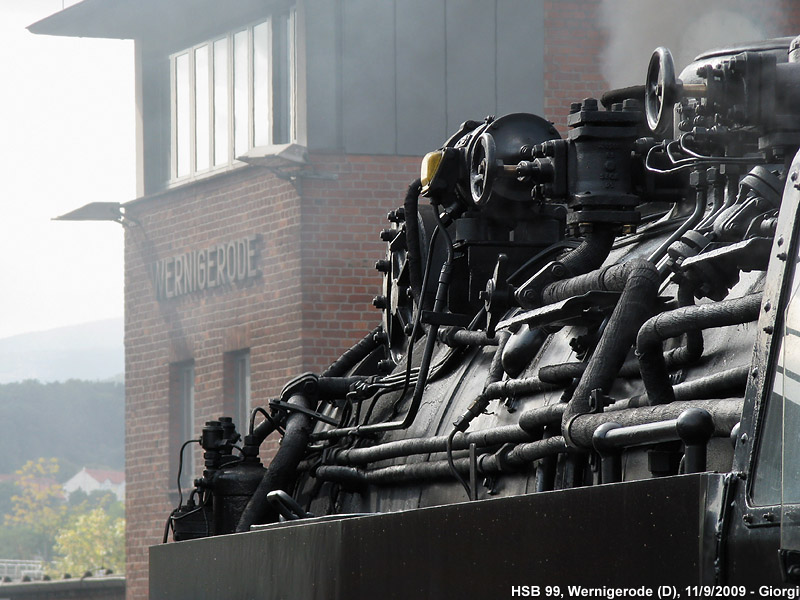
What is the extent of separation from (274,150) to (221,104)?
2.02m

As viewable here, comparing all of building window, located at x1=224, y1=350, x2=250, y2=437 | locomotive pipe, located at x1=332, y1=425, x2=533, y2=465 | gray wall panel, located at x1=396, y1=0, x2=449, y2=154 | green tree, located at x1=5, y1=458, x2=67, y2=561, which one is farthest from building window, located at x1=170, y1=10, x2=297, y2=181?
green tree, located at x1=5, y1=458, x2=67, y2=561

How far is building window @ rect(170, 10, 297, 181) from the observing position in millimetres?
14672

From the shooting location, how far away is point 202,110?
15930 mm

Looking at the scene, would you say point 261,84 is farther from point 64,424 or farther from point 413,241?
point 64,424

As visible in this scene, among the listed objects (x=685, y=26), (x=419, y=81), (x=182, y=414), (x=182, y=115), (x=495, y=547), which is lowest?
(x=495, y=547)

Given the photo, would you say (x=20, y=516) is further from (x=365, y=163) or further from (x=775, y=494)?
(x=775, y=494)

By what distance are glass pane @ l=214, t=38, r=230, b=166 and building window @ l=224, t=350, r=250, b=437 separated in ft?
6.70

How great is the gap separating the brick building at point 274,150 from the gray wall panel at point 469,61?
14mm

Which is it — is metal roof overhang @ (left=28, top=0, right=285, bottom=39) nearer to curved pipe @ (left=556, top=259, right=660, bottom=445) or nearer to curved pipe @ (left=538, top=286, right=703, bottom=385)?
curved pipe @ (left=538, top=286, right=703, bottom=385)

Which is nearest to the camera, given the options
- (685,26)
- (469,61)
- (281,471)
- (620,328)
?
(620,328)

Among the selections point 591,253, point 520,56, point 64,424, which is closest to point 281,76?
point 520,56

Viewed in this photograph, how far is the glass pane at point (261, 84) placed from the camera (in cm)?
1479

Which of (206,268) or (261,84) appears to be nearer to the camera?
(261,84)

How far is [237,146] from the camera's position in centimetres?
1536
